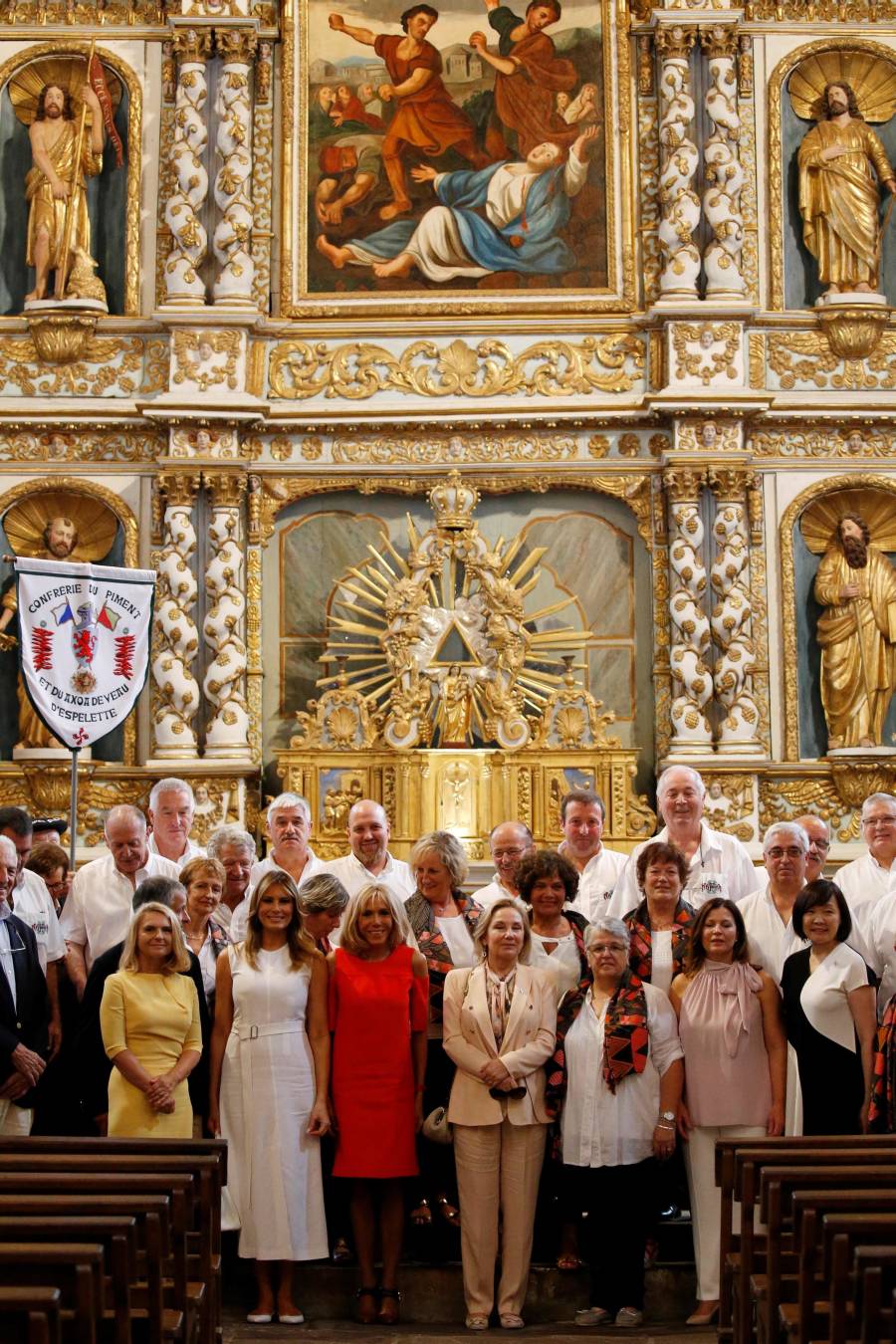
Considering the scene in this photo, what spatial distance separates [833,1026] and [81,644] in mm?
4172

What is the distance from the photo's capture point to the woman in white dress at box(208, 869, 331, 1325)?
7055 mm

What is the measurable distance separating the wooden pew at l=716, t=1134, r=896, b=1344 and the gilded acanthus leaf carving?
757 centimetres

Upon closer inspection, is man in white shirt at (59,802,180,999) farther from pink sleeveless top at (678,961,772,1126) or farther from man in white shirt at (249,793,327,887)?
pink sleeveless top at (678,961,772,1126)

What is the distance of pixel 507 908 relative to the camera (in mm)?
7109

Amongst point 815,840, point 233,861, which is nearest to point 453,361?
point 815,840

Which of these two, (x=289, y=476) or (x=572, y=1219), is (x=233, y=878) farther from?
(x=289, y=476)

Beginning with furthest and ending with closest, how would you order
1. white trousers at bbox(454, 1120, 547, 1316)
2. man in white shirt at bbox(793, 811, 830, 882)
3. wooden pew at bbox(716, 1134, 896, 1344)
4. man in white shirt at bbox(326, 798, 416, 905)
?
man in white shirt at bbox(793, 811, 830, 882) < man in white shirt at bbox(326, 798, 416, 905) < white trousers at bbox(454, 1120, 547, 1316) < wooden pew at bbox(716, 1134, 896, 1344)

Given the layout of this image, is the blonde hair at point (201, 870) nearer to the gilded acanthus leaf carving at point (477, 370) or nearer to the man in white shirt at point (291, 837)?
the man in white shirt at point (291, 837)

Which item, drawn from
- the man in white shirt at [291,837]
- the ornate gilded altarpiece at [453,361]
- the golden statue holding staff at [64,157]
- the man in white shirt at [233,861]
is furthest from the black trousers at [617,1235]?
the golden statue holding staff at [64,157]

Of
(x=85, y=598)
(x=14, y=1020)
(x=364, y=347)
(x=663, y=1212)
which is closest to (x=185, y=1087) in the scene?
(x=14, y=1020)

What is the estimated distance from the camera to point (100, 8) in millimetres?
13688

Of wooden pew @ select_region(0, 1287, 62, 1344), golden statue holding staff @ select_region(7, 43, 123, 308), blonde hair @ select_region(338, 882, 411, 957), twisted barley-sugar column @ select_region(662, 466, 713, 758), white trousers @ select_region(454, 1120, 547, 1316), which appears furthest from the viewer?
golden statue holding staff @ select_region(7, 43, 123, 308)

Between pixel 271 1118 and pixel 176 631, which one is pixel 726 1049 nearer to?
pixel 271 1118

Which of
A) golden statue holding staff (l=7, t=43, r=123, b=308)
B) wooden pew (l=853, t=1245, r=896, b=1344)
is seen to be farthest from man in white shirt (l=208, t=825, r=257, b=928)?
golden statue holding staff (l=7, t=43, r=123, b=308)
